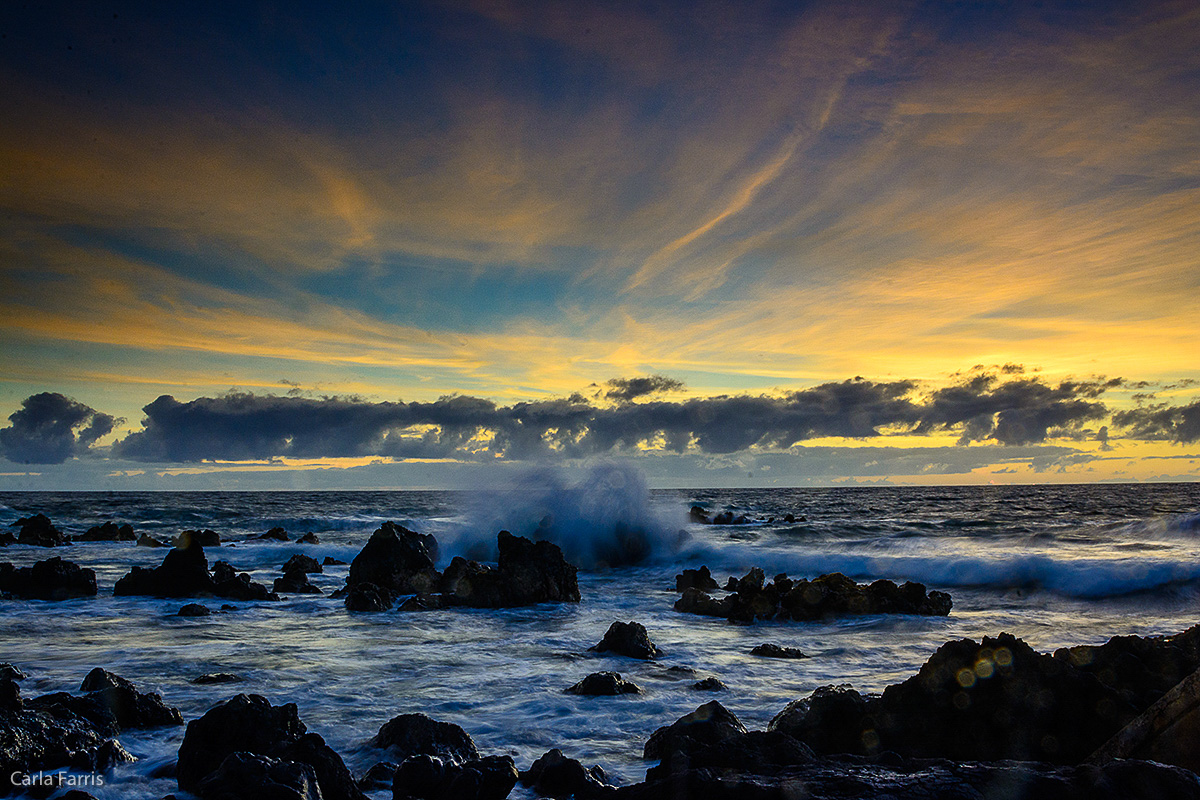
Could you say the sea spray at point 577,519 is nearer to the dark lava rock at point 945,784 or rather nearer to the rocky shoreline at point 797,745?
the rocky shoreline at point 797,745

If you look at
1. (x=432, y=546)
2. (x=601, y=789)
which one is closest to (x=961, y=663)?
(x=601, y=789)

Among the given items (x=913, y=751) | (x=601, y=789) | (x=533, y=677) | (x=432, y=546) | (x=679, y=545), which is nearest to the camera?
(x=601, y=789)

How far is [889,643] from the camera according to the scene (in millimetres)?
11188

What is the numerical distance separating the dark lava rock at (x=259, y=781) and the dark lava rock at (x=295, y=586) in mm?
14662

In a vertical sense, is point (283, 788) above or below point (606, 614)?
above

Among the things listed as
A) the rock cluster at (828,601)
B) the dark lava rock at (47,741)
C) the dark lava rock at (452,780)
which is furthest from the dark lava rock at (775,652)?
the dark lava rock at (47,741)

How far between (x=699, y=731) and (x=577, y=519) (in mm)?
21335

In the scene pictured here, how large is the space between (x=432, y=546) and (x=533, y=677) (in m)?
16.5

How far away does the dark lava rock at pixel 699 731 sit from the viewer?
547 cm

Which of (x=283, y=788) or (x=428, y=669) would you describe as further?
(x=428, y=669)

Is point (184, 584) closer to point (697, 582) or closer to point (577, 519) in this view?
point (697, 582)

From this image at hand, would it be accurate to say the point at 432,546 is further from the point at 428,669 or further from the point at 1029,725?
the point at 1029,725

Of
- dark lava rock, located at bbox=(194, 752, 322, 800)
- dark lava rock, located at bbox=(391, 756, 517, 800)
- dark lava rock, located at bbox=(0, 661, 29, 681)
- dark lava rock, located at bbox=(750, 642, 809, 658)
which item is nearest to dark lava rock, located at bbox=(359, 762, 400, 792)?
dark lava rock, located at bbox=(391, 756, 517, 800)

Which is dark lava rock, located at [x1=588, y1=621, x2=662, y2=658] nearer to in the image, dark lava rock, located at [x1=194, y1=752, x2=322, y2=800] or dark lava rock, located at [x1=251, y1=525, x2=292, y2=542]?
dark lava rock, located at [x1=194, y1=752, x2=322, y2=800]
